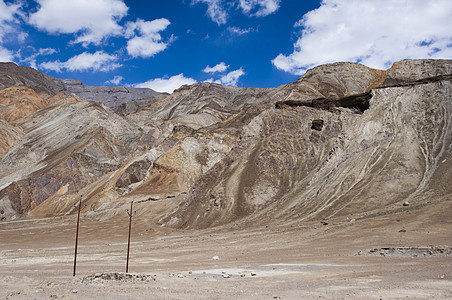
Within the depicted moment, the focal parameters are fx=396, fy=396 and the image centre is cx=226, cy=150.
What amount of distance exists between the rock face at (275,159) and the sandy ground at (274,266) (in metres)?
5.94

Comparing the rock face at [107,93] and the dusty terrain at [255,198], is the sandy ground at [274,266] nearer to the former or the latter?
the dusty terrain at [255,198]

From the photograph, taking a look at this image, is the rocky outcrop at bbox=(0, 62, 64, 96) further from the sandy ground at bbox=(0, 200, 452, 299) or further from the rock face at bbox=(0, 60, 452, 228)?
the sandy ground at bbox=(0, 200, 452, 299)

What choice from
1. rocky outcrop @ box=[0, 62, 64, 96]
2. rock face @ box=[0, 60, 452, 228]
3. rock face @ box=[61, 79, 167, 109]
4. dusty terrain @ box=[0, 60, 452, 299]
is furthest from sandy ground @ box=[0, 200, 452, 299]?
rock face @ box=[61, 79, 167, 109]

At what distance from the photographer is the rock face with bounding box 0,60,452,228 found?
3547 cm

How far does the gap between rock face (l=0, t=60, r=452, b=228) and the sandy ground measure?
5.94 m

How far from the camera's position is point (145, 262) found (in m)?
21.0

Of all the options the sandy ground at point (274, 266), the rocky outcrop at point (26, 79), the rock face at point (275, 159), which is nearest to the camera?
the sandy ground at point (274, 266)

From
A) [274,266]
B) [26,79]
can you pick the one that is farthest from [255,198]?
[26,79]

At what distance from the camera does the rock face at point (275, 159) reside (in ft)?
116

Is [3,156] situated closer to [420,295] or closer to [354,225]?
[354,225]

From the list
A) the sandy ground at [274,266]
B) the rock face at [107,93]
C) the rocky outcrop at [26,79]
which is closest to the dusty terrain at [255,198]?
the sandy ground at [274,266]

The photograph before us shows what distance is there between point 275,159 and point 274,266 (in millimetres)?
28682

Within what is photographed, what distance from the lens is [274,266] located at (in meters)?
17.1

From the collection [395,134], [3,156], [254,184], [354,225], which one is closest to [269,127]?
[254,184]
